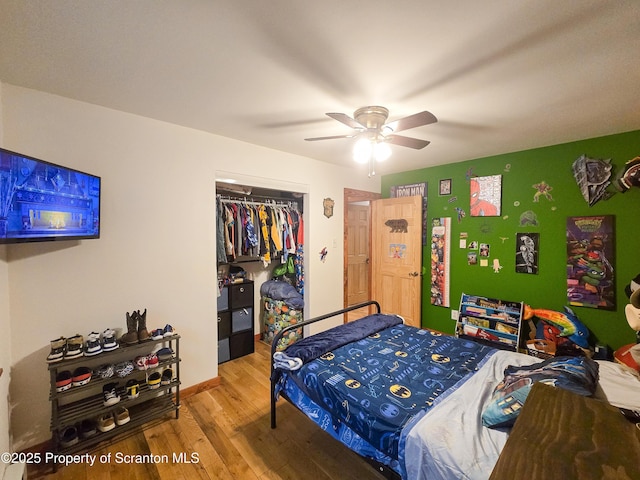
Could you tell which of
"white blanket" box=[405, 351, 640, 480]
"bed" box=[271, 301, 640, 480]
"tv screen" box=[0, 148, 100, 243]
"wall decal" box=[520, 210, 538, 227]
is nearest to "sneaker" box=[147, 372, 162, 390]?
"bed" box=[271, 301, 640, 480]

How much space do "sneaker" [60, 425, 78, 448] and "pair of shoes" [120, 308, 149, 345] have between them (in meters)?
0.60

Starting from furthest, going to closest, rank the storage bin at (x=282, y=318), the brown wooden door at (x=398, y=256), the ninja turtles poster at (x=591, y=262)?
the brown wooden door at (x=398, y=256) → the storage bin at (x=282, y=318) → the ninja turtles poster at (x=591, y=262)

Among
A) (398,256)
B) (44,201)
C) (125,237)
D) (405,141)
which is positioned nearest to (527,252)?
(398,256)

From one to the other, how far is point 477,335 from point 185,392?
10.5ft

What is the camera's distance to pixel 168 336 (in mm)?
2111

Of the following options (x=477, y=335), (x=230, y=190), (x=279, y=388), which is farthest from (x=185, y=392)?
(x=477, y=335)

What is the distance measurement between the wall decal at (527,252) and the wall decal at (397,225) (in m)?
1.34

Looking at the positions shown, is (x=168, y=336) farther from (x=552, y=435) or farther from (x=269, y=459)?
(x=552, y=435)

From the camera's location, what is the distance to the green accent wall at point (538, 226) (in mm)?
2482

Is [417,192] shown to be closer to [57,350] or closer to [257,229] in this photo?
[257,229]

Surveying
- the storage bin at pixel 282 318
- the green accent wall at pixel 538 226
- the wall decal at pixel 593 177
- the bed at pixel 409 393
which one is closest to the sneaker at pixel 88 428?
the bed at pixel 409 393

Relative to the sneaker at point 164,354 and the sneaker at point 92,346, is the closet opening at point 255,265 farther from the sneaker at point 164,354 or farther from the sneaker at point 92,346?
the sneaker at point 92,346

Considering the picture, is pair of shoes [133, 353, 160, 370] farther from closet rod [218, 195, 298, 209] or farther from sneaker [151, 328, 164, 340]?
closet rod [218, 195, 298, 209]

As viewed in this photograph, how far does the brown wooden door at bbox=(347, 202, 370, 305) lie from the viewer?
5.05m
